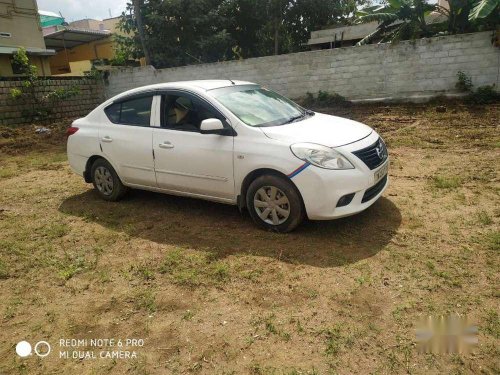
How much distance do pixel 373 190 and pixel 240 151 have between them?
1463mm

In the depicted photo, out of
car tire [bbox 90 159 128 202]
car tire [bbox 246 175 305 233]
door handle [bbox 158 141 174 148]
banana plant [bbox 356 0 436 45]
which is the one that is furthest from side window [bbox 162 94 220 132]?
banana plant [bbox 356 0 436 45]

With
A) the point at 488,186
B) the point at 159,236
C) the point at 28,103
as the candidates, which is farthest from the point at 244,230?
the point at 28,103

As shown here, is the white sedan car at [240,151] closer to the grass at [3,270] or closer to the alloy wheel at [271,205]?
the alloy wheel at [271,205]

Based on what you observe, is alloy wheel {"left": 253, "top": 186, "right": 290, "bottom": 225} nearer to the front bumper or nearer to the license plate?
the front bumper

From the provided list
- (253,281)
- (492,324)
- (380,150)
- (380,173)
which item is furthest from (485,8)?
(253,281)

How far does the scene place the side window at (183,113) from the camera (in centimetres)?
430

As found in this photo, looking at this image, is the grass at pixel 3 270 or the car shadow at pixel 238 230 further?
the grass at pixel 3 270

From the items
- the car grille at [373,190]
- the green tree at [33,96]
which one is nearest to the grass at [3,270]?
the car grille at [373,190]

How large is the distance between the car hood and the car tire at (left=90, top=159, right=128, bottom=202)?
97.5 inches

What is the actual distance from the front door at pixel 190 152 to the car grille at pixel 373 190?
4.65 feet

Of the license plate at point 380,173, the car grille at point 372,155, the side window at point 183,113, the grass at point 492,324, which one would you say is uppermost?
the side window at point 183,113

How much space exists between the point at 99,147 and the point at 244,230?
2507 millimetres

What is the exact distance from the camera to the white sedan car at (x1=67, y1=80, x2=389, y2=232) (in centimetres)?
361

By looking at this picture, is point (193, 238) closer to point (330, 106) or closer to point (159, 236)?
point (159, 236)
